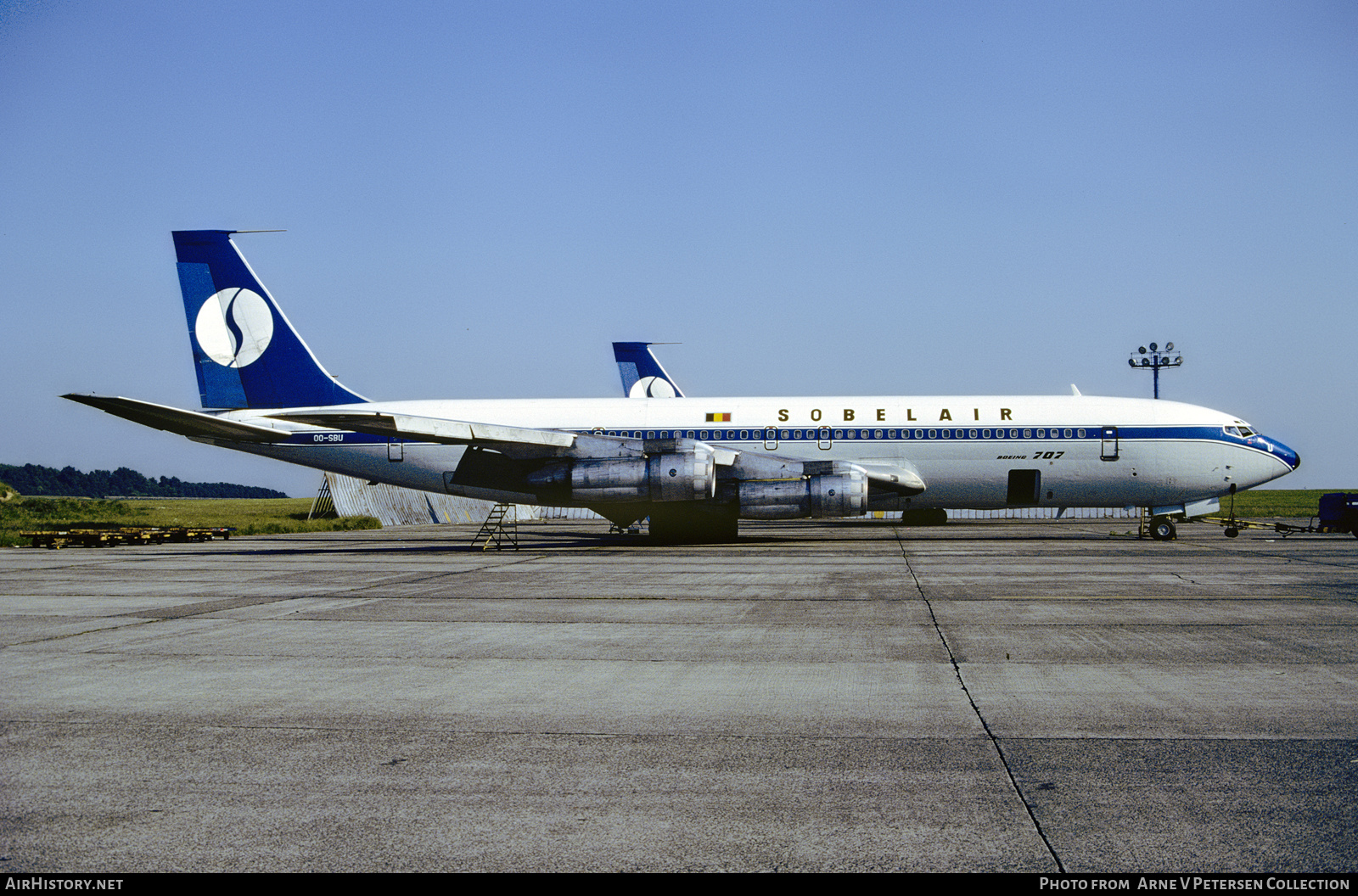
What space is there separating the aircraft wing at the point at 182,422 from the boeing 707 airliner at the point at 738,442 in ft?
0.53

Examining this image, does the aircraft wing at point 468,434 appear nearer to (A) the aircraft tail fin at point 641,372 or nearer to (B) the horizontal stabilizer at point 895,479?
(B) the horizontal stabilizer at point 895,479

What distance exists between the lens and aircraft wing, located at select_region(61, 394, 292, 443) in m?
23.0

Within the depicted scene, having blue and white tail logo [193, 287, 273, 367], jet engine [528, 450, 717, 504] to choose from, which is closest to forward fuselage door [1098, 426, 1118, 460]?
jet engine [528, 450, 717, 504]

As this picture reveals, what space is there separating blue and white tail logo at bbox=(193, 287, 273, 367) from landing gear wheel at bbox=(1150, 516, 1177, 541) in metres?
27.3

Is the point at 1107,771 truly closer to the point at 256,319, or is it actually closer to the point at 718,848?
the point at 718,848

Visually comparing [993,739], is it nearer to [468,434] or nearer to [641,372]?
[468,434]

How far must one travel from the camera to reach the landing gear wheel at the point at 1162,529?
29531 millimetres

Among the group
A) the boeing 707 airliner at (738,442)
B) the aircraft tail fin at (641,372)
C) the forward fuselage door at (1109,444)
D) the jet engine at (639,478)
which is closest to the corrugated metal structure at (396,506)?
the aircraft tail fin at (641,372)

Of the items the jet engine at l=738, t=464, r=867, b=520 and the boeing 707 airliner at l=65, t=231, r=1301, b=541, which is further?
the boeing 707 airliner at l=65, t=231, r=1301, b=541

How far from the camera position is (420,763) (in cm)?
582

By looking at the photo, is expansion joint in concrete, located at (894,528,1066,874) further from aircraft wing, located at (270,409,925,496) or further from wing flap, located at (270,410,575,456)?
wing flap, located at (270,410,575,456)

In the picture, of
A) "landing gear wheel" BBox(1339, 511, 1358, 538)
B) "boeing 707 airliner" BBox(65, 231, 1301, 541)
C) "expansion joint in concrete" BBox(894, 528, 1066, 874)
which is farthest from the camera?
"landing gear wheel" BBox(1339, 511, 1358, 538)

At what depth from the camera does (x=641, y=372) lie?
53.0m

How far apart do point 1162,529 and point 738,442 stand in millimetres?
13263
